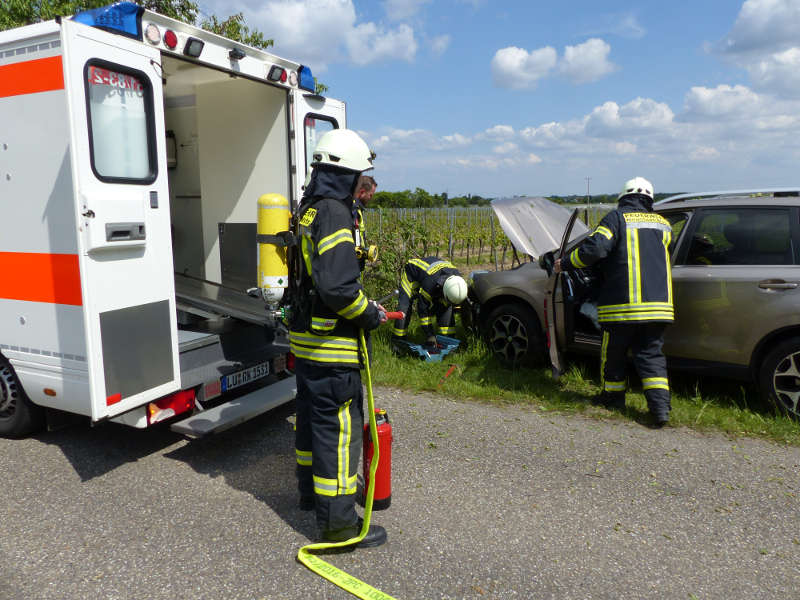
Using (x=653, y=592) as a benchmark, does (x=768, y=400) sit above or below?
above

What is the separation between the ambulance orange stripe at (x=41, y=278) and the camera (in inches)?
138

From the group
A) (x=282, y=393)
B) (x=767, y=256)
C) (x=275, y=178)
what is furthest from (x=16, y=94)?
(x=767, y=256)

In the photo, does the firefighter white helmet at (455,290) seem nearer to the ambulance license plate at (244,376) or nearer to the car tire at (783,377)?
the ambulance license plate at (244,376)

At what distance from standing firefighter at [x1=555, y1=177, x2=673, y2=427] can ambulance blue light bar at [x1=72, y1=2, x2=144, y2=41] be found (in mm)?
3535

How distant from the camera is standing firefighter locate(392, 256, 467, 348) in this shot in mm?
6535

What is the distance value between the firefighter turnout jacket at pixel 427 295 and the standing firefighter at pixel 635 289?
79.0 inches

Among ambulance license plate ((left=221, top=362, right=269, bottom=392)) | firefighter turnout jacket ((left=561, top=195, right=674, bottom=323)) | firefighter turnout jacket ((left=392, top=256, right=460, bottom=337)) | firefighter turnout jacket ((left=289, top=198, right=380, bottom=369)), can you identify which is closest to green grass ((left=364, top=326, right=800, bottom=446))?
firefighter turnout jacket ((left=392, top=256, right=460, bottom=337))

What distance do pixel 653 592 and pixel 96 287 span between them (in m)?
3.29

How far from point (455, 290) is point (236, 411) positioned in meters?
3.03

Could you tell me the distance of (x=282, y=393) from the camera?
180 inches

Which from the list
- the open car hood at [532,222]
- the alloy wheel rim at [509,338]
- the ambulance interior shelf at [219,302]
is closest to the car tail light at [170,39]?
the ambulance interior shelf at [219,302]

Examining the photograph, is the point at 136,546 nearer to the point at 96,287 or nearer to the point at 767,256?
the point at 96,287

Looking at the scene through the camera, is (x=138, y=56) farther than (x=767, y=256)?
No

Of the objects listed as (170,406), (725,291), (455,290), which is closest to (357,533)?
(170,406)
